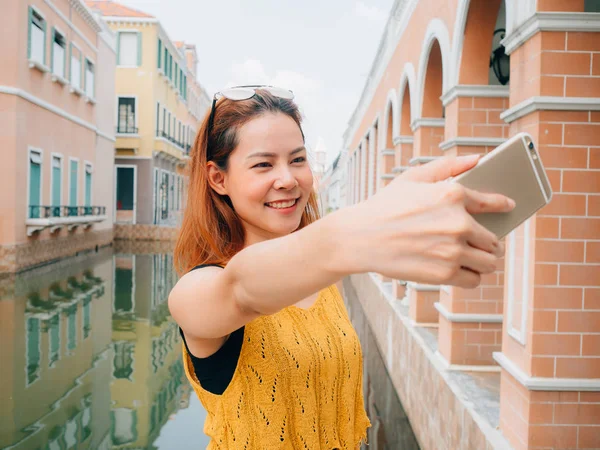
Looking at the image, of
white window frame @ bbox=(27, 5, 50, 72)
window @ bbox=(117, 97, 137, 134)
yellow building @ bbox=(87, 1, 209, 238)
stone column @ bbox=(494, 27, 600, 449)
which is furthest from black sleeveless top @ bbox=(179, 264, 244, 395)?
window @ bbox=(117, 97, 137, 134)

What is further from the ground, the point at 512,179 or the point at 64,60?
the point at 64,60

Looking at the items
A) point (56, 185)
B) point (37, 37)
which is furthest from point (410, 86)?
point (56, 185)

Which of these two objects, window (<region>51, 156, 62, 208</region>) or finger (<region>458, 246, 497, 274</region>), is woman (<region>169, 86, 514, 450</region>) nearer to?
Result: finger (<region>458, 246, 497, 274</region>)

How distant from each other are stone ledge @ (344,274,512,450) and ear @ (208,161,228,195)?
2302 mm

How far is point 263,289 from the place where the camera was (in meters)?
0.86

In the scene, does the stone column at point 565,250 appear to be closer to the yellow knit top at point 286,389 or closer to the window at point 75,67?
the yellow knit top at point 286,389

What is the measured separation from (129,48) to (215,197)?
85.7ft

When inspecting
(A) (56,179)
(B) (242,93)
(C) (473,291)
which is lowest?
(C) (473,291)

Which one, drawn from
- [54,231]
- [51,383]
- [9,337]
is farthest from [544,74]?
[54,231]

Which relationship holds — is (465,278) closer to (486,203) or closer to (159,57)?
(486,203)

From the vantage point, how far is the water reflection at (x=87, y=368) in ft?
15.6

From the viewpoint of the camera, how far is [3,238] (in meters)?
12.4

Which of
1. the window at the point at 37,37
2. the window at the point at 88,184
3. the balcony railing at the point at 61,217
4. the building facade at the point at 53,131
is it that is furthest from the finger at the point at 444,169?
the window at the point at 88,184

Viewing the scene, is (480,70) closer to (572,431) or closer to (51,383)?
(572,431)
